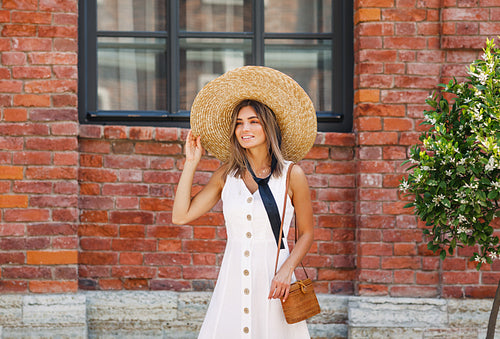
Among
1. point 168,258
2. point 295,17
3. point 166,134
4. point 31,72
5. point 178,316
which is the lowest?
point 178,316

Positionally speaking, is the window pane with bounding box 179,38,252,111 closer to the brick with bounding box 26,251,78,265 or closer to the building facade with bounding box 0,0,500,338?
the building facade with bounding box 0,0,500,338

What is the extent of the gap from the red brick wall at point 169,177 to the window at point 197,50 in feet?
0.87

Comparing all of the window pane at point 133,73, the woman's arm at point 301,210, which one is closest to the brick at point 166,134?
the window pane at point 133,73

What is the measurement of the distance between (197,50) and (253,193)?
6.97 ft

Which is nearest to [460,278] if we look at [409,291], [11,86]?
[409,291]

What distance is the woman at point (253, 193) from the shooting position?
277 centimetres

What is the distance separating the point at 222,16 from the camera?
468 cm

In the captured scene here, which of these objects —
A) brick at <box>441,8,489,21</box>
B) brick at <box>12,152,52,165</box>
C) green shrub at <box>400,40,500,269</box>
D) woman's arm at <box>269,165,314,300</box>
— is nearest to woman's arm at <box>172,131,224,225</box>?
woman's arm at <box>269,165,314,300</box>

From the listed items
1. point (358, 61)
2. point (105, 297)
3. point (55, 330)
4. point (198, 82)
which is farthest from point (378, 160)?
point (55, 330)

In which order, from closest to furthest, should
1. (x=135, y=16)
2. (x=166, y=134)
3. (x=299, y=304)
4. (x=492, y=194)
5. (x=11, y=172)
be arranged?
(x=299, y=304) → (x=492, y=194) → (x=11, y=172) → (x=166, y=134) → (x=135, y=16)

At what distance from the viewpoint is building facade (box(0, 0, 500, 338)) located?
4262mm

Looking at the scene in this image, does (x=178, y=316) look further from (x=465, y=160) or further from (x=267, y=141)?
(x=465, y=160)

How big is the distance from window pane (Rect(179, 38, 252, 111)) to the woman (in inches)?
63.7

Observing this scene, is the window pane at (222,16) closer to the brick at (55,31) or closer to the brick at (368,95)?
the brick at (55,31)
